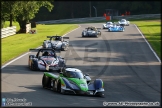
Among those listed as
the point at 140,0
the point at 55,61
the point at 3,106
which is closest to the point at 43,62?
the point at 55,61

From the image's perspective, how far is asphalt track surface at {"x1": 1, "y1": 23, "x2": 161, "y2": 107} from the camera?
54.3ft

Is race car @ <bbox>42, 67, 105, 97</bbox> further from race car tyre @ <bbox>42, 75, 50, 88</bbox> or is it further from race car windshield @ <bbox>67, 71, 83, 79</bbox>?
race car tyre @ <bbox>42, 75, 50, 88</bbox>

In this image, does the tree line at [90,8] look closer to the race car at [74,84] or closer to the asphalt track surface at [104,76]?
the asphalt track surface at [104,76]

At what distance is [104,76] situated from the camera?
2334cm

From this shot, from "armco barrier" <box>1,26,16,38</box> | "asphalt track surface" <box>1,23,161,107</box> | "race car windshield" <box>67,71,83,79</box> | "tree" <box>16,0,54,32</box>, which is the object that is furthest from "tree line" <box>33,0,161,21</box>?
"race car windshield" <box>67,71,83,79</box>

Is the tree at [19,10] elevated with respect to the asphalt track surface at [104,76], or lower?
elevated

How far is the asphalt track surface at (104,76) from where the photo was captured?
1655 centimetres

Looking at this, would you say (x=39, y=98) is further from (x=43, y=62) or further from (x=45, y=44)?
(x=45, y=44)

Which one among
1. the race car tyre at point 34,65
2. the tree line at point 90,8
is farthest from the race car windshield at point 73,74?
the tree line at point 90,8

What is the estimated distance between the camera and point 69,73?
1858cm

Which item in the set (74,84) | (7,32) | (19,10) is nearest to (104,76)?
(74,84)

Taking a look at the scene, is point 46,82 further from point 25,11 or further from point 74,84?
point 25,11

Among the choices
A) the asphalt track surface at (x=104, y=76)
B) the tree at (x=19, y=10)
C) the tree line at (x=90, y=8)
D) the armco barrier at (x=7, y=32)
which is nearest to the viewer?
the asphalt track surface at (x=104, y=76)

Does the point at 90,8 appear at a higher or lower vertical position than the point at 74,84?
higher
